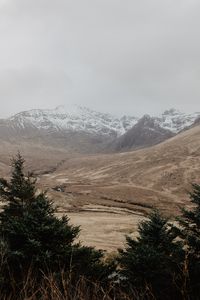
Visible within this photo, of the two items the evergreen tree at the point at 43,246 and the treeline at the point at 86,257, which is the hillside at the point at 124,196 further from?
the evergreen tree at the point at 43,246

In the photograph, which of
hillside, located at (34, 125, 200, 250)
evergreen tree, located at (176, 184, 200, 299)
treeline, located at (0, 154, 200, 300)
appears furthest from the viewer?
hillside, located at (34, 125, 200, 250)

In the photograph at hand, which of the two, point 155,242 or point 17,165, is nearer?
point 155,242

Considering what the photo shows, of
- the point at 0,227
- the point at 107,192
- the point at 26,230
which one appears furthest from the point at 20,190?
the point at 107,192

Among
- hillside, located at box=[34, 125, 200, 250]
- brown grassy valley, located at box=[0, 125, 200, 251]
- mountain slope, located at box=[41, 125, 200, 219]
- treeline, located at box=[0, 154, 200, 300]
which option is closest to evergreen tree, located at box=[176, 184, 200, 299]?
treeline, located at box=[0, 154, 200, 300]

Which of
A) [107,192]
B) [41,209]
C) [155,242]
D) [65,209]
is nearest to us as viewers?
[41,209]

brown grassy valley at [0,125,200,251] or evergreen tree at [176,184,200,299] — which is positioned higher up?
evergreen tree at [176,184,200,299]

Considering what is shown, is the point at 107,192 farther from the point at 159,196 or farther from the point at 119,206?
the point at 119,206

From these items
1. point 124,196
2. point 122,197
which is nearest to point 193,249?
point 122,197

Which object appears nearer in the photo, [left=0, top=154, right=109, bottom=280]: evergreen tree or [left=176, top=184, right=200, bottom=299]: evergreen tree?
[left=0, top=154, right=109, bottom=280]: evergreen tree

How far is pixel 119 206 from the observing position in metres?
96.3

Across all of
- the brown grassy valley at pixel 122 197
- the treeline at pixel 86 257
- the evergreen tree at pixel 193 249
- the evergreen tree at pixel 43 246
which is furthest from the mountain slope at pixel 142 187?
the evergreen tree at pixel 43 246

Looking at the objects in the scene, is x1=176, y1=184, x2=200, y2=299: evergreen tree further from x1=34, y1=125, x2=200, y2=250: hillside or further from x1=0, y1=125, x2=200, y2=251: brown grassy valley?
x1=34, y1=125, x2=200, y2=250: hillside

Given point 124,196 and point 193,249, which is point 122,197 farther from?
point 193,249

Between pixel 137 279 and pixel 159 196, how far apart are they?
112 m
